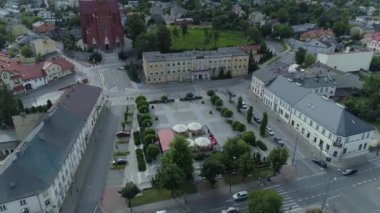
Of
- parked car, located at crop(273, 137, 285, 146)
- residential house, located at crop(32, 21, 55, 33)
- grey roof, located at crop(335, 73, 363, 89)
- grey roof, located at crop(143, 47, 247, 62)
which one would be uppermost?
residential house, located at crop(32, 21, 55, 33)

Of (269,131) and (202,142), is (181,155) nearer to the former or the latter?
(202,142)

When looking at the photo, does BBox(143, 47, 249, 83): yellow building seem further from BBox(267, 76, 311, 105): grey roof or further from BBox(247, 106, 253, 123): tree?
BBox(247, 106, 253, 123): tree

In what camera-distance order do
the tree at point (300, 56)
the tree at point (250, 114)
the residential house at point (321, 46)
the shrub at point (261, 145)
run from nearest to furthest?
the shrub at point (261, 145) → the tree at point (250, 114) → the tree at point (300, 56) → the residential house at point (321, 46)

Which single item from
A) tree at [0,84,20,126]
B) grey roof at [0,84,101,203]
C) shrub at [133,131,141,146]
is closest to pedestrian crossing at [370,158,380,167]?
shrub at [133,131,141,146]

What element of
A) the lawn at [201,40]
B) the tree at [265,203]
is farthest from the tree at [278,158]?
the lawn at [201,40]

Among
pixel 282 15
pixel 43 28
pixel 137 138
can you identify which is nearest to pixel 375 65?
pixel 282 15

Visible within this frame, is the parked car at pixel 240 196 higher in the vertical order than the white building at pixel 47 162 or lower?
lower

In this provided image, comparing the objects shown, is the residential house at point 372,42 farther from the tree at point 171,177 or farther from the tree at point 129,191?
the tree at point 129,191
